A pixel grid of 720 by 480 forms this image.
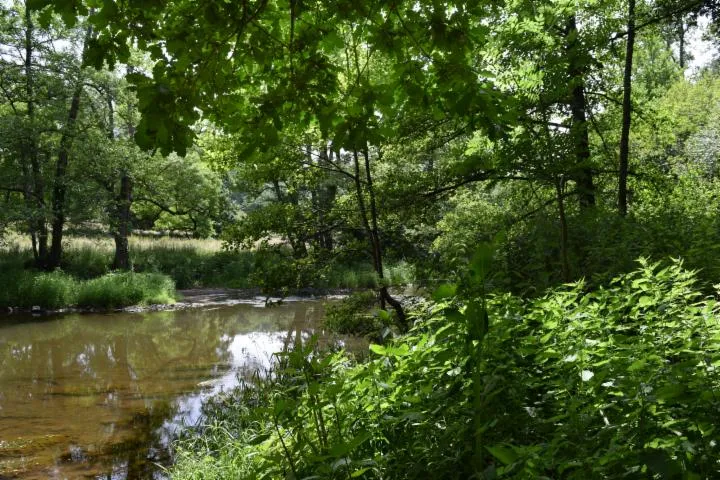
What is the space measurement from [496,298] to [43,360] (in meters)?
11.2

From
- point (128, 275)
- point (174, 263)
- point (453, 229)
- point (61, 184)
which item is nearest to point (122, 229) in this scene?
point (128, 275)

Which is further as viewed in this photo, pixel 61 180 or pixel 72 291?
pixel 61 180

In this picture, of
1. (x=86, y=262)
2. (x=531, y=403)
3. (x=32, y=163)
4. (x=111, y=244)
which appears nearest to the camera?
(x=531, y=403)

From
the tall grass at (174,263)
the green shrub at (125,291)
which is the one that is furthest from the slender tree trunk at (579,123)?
the green shrub at (125,291)

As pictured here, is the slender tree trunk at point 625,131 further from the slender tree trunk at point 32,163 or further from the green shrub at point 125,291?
the slender tree trunk at point 32,163

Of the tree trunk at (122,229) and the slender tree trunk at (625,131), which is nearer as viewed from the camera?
the slender tree trunk at (625,131)

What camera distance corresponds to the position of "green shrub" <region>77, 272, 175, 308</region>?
679 inches

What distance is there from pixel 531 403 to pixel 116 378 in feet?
30.5

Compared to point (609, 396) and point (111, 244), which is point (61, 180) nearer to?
point (111, 244)

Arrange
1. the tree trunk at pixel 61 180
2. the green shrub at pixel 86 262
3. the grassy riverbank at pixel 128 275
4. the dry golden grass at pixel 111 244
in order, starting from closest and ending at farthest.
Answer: the grassy riverbank at pixel 128 275 < the tree trunk at pixel 61 180 < the green shrub at pixel 86 262 < the dry golden grass at pixel 111 244

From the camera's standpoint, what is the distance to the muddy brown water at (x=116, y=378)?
6.25 meters

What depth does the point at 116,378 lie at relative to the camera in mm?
9930

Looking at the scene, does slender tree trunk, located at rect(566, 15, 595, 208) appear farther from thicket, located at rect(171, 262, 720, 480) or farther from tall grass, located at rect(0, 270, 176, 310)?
tall grass, located at rect(0, 270, 176, 310)

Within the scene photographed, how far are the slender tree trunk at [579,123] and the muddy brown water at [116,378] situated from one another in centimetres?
561
